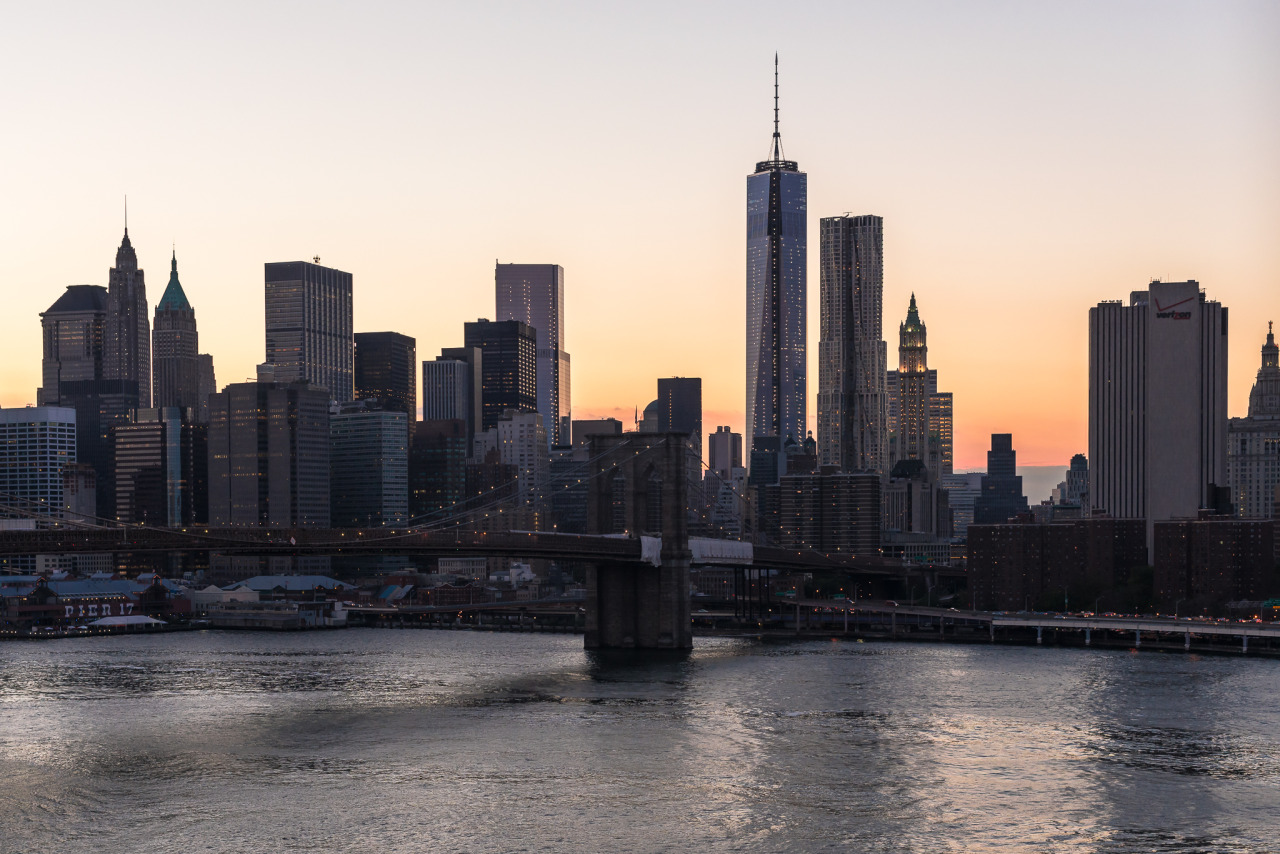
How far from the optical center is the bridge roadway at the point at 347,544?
167 ft

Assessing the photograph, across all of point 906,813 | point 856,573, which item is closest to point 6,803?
point 906,813

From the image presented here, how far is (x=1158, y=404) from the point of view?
164875 mm

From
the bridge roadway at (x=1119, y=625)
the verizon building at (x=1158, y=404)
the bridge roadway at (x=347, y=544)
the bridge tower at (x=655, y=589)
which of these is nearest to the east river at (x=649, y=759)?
the bridge roadway at (x=347, y=544)

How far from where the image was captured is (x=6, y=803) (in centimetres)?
3481

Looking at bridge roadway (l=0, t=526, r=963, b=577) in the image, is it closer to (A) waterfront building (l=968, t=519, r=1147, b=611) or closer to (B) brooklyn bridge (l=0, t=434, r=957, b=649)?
(B) brooklyn bridge (l=0, t=434, r=957, b=649)

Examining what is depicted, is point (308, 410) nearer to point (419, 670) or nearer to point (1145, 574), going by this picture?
point (1145, 574)

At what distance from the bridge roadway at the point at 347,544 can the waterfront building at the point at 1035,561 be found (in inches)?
1304

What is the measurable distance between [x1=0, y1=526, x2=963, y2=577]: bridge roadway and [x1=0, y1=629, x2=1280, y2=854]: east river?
5.54 metres

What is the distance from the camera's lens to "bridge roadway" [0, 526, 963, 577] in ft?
167

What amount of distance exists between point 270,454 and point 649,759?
534 feet

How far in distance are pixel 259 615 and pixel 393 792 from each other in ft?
270

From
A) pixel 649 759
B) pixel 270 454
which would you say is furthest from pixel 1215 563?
pixel 270 454

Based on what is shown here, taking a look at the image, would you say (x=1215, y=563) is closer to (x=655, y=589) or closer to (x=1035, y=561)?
(x=1035, y=561)

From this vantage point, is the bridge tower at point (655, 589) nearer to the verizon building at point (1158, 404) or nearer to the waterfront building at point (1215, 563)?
the waterfront building at point (1215, 563)
